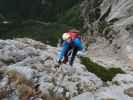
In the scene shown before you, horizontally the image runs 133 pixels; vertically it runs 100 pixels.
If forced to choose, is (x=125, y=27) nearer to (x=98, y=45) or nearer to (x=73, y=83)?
(x=98, y=45)

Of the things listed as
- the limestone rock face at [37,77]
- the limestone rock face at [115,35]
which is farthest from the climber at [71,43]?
the limestone rock face at [115,35]

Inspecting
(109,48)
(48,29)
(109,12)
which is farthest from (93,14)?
(48,29)

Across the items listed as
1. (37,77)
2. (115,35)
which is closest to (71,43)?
(37,77)

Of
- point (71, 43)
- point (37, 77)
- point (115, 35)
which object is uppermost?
point (71, 43)

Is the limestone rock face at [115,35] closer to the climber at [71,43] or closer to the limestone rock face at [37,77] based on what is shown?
the limestone rock face at [37,77]

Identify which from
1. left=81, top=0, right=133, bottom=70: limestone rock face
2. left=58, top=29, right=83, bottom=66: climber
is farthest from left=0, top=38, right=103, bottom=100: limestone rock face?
left=81, top=0, right=133, bottom=70: limestone rock face

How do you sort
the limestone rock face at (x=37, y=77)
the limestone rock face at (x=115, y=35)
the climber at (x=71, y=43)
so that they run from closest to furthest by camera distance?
1. the limestone rock face at (x=37, y=77)
2. the climber at (x=71, y=43)
3. the limestone rock face at (x=115, y=35)

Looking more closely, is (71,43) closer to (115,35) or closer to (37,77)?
(37,77)

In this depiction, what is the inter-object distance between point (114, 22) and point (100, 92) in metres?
45.4

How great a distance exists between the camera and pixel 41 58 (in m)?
28.6

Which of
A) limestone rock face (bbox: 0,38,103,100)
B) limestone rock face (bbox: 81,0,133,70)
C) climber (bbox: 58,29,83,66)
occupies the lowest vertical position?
limestone rock face (bbox: 81,0,133,70)

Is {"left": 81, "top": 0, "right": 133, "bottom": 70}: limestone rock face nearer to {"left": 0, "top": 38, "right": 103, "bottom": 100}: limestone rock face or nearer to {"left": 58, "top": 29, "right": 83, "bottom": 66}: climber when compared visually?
{"left": 0, "top": 38, "right": 103, "bottom": 100}: limestone rock face

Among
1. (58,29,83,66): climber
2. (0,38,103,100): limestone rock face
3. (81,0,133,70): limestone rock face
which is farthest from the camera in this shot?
(81,0,133,70): limestone rock face

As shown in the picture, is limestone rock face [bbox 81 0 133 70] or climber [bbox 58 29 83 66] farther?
limestone rock face [bbox 81 0 133 70]
